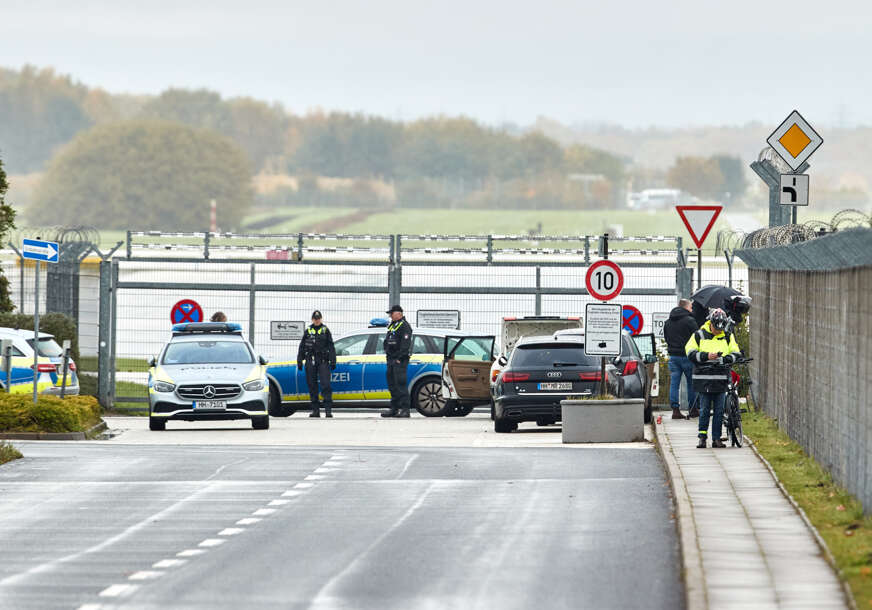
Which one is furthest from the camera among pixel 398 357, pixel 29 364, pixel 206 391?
pixel 398 357

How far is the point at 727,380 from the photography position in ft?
66.8

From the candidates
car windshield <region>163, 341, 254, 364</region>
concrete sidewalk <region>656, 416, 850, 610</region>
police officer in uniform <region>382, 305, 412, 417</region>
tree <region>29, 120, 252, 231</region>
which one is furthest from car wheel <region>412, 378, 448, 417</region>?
tree <region>29, 120, 252, 231</region>

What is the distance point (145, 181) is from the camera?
6767 inches

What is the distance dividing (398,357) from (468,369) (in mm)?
1190

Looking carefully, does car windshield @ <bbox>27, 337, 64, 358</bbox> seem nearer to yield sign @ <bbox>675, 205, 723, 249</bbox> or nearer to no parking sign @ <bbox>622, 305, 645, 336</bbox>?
no parking sign @ <bbox>622, 305, 645, 336</bbox>

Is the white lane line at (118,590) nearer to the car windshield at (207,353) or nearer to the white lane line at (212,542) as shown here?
the white lane line at (212,542)

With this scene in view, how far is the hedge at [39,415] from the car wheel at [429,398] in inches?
262

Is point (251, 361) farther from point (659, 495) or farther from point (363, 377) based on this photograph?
point (659, 495)

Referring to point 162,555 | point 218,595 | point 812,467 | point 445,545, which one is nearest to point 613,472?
point 812,467

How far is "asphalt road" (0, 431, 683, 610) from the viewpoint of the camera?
1107 centimetres

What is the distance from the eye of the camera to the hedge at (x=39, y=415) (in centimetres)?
2438

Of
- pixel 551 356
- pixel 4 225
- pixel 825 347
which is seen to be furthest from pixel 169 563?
pixel 4 225

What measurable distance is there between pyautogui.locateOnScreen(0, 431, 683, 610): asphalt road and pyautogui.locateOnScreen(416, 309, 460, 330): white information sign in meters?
10.4

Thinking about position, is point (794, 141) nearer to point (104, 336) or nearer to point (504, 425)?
point (504, 425)
